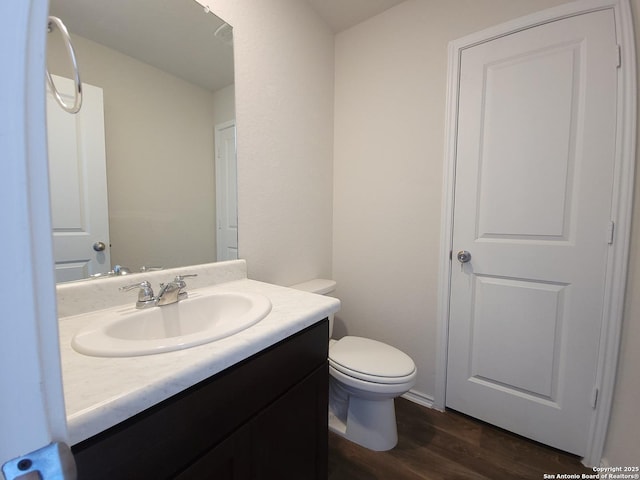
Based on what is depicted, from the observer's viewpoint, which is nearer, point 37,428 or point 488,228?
point 37,428

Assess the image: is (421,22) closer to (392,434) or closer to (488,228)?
(488,228)

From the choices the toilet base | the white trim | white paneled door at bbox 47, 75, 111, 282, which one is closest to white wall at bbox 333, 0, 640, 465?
the toilet base

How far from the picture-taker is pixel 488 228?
1.36 metres

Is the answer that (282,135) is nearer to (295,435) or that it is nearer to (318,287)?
(318,287)

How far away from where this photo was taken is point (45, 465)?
0.23 m

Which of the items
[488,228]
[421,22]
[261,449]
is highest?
[421,22]

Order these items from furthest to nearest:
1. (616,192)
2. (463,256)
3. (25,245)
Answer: (463,256) < (616,192) < (25,245)

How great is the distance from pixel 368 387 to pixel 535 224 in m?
1.12

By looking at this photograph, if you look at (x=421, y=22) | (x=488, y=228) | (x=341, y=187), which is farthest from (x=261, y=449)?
(x=421, y=22)

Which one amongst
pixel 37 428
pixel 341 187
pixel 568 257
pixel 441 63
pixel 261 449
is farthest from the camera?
pixel 341 187

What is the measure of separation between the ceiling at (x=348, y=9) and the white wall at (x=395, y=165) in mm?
41

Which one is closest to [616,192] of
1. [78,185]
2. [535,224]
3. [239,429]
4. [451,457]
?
[535,224]

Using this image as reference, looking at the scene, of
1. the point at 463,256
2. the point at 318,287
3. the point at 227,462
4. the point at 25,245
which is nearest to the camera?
the point at 25,245

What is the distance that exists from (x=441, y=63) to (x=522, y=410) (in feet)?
6.24
